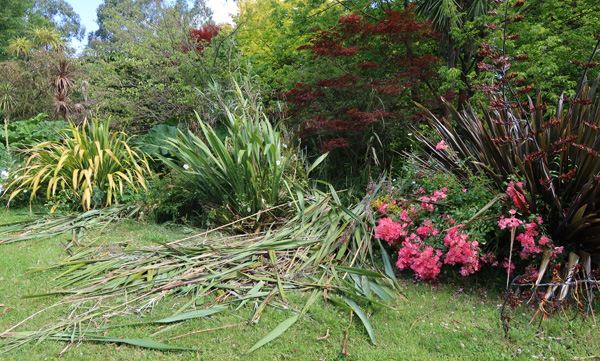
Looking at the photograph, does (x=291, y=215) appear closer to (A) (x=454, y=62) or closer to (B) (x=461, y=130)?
(B) (x=461, y=130)

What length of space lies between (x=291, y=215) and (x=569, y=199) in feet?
7.93

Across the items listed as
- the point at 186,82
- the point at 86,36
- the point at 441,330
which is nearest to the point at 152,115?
the point at 186,82

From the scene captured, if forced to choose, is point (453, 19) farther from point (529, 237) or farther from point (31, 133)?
point (31, 133)

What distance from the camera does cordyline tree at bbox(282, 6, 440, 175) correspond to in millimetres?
5563

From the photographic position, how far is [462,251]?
2.87 meters

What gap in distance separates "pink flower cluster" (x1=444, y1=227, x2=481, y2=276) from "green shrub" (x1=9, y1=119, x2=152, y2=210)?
3.66 meters

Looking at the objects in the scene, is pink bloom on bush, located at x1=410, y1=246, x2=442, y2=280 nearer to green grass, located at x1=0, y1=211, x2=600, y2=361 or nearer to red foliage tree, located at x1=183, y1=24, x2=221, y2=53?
green grass, located at x1=0, y1=211, x2=600, y2=361

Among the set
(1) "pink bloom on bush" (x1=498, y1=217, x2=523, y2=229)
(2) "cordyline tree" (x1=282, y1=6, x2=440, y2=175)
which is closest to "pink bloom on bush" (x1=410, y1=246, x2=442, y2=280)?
(1) "pink bloom on bush" (x1=498, y1=217, x2=523, y2=229)

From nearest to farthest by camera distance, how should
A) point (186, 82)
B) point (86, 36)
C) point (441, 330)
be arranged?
point (441, 330) → point (186, 82) → point (86, 36)

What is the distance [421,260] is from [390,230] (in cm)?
36

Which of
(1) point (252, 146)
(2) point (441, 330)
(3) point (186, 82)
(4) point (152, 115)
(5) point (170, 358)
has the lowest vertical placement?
(2) point (441, 330)

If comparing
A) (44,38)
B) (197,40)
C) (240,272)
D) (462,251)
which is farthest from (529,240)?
(44,38)

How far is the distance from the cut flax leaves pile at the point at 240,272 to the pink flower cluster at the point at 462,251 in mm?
470

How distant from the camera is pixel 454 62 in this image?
7301mm
